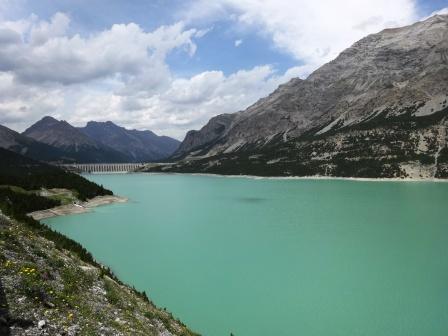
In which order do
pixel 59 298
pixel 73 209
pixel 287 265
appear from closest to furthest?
pixel 59 298
pixel 287 265
pixel 73 209

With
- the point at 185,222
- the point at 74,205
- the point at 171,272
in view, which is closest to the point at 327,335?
the point at 171,272

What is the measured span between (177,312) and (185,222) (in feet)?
167

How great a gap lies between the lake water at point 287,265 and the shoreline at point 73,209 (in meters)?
2.89

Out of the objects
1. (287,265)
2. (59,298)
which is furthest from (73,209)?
(59,298)

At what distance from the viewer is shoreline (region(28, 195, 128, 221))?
7806 centimetres

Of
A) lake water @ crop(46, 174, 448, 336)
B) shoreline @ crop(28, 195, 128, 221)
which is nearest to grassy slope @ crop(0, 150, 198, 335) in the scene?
lake water @ crop(46, 174, 448, 336)

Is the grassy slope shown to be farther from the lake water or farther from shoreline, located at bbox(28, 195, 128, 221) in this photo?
shoreline, located at bbox(28, 195, 128, 221)

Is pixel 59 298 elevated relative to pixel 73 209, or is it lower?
elevated

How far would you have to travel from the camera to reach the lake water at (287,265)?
30359mm

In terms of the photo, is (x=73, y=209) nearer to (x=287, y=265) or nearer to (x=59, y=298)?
(x=287, y=265)

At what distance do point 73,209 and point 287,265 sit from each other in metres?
55.8

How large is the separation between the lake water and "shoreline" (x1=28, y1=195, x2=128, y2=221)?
289 centimetres

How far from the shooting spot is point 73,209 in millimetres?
88250

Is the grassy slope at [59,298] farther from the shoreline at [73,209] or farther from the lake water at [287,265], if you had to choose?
the shoreline at [73,209]
